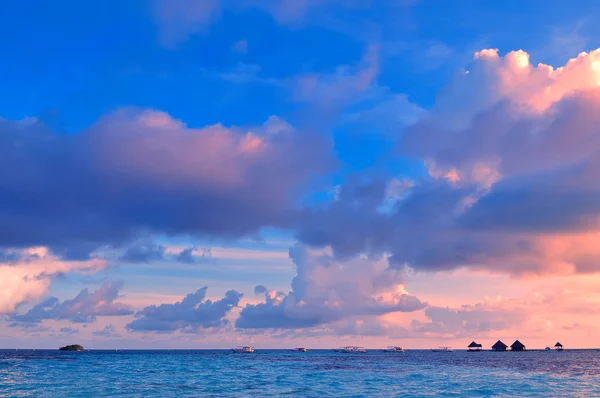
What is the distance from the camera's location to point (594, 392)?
2948 inches

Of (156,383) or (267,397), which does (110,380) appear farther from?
(267,397)

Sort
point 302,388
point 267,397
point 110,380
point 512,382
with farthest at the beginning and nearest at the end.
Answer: point 110,380 < point 512,382 < point 302,388 < point 267,397

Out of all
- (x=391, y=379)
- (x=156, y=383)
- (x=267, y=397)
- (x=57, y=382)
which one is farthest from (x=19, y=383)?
(x=391, y=379)

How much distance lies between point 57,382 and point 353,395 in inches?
2044

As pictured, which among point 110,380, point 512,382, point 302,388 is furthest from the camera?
point 110,380

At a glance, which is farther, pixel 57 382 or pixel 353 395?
pixel 57 382

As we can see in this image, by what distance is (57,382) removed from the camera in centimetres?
9312

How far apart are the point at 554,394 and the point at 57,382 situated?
76.8 metres

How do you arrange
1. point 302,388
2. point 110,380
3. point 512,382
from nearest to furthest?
point 302,388
point 512,382
point 110,380

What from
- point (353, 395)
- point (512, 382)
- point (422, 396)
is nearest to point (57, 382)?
point (353, 395)

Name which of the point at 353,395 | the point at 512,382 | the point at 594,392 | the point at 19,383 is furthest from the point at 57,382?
the point at 594,392

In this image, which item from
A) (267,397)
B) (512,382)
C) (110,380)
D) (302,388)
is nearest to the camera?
(267,397)

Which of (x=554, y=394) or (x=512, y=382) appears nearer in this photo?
(x=554, y=394)

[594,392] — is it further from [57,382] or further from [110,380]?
[57,382]
